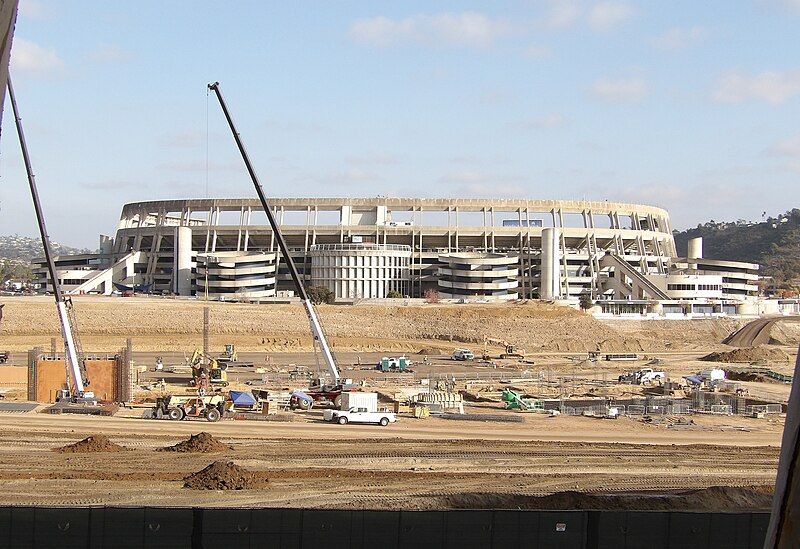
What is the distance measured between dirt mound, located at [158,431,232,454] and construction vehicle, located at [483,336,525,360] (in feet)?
152

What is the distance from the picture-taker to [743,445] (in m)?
37.9

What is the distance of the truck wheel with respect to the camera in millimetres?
40562

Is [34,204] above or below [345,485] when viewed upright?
above

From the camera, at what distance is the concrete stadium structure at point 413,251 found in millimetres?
116500

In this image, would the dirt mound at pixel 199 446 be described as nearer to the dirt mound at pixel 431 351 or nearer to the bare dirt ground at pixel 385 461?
the bare dirt ground at pixel 385 461

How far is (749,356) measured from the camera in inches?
3150

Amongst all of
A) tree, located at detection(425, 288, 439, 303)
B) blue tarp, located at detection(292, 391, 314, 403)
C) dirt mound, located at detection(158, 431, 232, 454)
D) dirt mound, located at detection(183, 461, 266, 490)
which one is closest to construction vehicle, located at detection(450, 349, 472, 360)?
tree, located at detection(425, 288, 439, 303)

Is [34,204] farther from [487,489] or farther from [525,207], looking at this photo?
[525,207]

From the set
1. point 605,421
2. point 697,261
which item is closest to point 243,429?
→ point 605,421

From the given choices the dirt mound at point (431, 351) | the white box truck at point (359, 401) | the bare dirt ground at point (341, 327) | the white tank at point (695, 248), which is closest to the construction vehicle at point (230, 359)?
the bare dirt ground at point (341, 327)

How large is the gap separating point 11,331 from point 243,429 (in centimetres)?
5275

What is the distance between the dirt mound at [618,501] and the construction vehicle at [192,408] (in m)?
19.2

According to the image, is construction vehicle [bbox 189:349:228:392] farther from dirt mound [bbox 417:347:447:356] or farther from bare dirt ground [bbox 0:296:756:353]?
dirt mound [bbox 417:347:447:356]

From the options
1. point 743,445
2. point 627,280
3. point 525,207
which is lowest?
point 743,445
